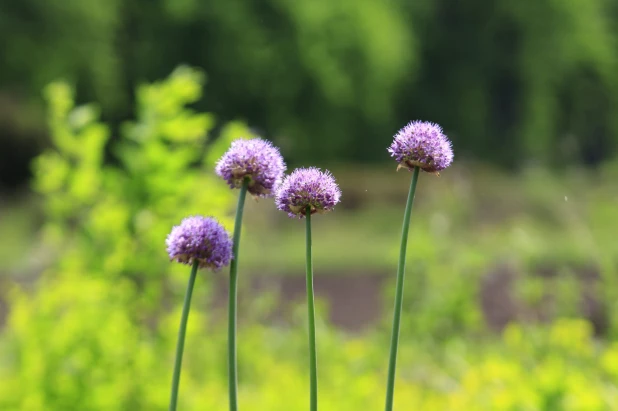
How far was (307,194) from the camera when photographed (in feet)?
3.66

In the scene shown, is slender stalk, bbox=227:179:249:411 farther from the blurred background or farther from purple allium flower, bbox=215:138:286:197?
the blurred background

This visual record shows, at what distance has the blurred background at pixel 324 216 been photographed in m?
3.55

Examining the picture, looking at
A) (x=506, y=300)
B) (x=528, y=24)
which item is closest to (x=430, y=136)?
(x=506, y=300)

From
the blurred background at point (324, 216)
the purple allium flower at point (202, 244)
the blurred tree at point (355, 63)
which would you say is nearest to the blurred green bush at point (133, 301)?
the blurred background at point (324, 216)

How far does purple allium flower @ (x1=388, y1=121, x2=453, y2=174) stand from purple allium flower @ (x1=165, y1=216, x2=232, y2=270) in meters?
0.26

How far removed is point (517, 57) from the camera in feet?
96.5

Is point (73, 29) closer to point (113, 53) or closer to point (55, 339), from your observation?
point (113, 53)

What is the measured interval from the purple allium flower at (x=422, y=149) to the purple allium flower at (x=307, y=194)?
10 centimetres

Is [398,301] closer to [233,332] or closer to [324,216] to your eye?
[233,332]

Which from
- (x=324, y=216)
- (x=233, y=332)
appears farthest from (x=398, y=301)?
(x=324, y=216)

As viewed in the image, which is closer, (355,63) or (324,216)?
(324,216)

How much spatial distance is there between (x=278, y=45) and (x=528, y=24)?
10354 millimetres

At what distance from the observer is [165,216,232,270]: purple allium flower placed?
3.70 ft

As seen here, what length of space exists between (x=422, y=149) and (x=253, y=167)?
233mm
